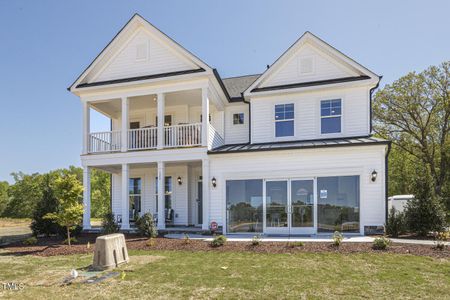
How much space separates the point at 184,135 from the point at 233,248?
6516 millimetres

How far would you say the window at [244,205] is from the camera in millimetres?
13367

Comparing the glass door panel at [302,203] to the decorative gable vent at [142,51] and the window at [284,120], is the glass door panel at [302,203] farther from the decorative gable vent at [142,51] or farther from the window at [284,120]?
the decorative gable vent at [142,51]

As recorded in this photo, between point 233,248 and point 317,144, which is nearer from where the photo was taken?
point 233,248

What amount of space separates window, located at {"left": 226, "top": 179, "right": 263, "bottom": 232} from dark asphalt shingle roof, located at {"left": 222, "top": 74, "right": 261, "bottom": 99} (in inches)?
206

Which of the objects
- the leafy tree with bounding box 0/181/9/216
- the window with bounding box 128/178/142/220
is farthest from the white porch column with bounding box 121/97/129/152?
the leafy tree with bounding box 0/181/9/216

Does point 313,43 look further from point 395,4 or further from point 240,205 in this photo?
point 240,205

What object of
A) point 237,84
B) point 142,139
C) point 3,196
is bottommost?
point 3,196

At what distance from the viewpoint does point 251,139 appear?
49.4 ft

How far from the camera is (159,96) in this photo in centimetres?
1419

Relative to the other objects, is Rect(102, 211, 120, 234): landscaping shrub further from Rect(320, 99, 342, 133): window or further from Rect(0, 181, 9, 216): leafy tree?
Rect(0, 181, 9, 216): leafy tree

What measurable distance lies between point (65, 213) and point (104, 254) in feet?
14.0

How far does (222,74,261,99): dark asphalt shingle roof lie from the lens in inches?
662

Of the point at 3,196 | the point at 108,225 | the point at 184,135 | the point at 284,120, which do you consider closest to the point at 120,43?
the point at 184,135

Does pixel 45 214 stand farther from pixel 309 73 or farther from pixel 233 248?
pixel 309 73
